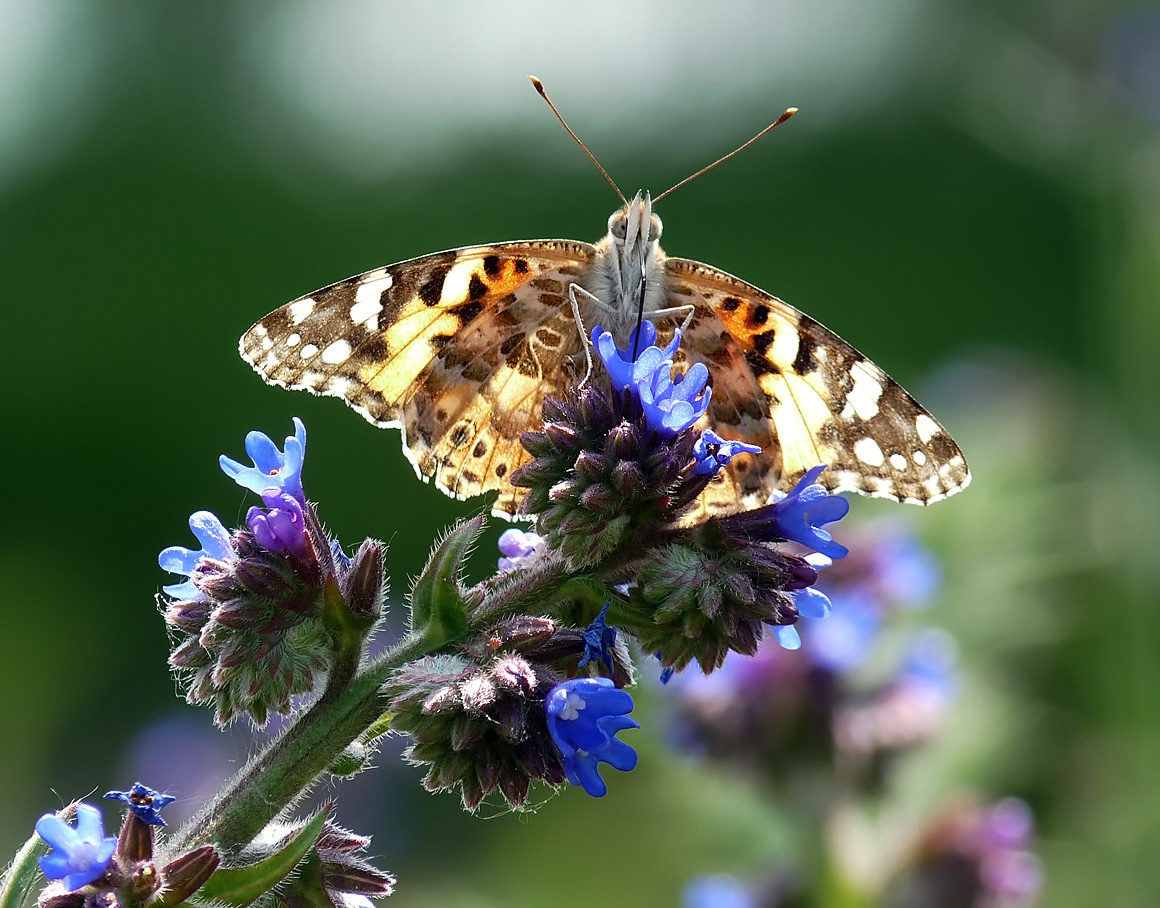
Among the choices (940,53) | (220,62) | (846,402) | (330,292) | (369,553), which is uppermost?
(940,53)

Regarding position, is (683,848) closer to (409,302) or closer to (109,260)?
(409,302)

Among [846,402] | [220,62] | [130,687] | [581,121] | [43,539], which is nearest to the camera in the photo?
[846,402]

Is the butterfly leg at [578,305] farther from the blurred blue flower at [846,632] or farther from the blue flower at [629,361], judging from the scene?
the blurred blue flower at [846,632]

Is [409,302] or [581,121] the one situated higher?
[581,121]


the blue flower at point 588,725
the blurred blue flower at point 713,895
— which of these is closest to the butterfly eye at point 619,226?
the blue flower at point 588,725

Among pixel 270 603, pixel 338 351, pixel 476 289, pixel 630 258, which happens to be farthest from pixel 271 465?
pixel 630 258

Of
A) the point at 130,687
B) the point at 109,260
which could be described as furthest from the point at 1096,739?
the point at 109,260

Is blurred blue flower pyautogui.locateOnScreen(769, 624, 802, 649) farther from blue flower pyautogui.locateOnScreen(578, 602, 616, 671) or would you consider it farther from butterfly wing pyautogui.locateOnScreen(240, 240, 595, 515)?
butterfly wing pyautogui.locateOnScreen(240, 240, 595, 515)
